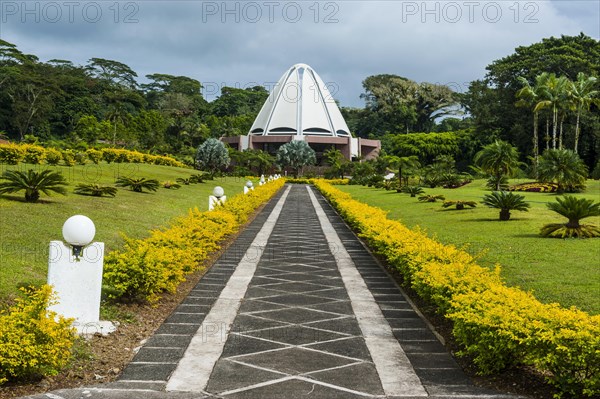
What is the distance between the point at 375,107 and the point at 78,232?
9445 cm

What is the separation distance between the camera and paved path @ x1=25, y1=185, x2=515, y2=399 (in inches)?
166

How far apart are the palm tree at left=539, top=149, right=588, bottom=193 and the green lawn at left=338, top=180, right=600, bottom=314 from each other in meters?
10.5

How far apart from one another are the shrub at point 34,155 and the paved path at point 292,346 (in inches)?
Answer: 725

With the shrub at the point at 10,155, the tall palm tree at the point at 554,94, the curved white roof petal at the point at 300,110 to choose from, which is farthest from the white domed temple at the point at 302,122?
the shrub at the point at 10,155

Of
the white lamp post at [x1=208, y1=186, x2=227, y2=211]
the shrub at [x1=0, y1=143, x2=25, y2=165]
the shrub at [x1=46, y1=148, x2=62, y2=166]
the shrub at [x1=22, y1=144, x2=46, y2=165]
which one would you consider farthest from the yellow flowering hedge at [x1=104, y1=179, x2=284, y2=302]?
the shrub at [x1=46, y1=148, x2=62, y2=166]

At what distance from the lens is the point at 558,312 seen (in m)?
4.29

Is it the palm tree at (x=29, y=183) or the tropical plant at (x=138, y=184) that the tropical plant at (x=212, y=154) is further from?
the palm tree at (x=29, y=183)

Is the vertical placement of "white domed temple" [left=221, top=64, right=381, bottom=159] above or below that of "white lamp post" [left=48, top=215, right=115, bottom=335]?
above

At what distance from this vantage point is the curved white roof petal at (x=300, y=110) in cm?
9050

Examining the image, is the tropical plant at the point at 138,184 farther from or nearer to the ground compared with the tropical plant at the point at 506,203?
farther from the ground

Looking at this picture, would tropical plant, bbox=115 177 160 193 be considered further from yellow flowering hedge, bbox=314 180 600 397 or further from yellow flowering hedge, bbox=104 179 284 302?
yellow flowering hedge, bbox=314 180 600 397

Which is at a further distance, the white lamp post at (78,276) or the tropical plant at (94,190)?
the tropical plant at (94,190)

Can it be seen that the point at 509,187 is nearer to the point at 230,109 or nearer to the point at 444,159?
the point at 444,159

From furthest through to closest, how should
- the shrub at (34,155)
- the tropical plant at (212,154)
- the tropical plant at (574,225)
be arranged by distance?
the tropical plant at (212,154)
the shrub at (34,155)
the tropical plant at (574,225)
